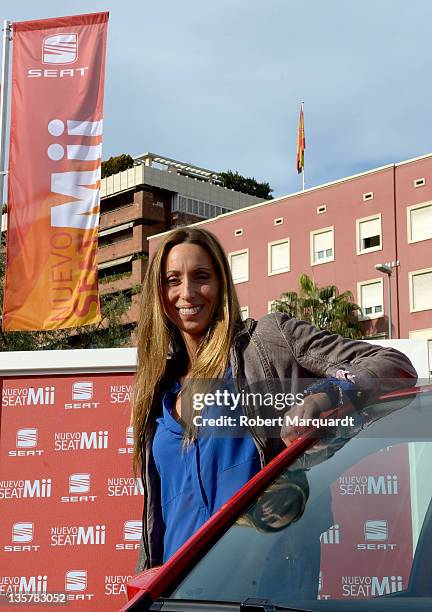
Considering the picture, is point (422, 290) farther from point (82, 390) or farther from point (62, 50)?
point (82, 390)

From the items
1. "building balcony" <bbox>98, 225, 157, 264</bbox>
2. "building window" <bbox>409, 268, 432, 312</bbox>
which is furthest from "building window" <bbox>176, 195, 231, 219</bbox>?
"building window" <bbox>409, 268, 432, 312</bbox>

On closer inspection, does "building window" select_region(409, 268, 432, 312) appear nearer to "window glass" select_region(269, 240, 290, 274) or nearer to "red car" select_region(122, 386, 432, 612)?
"window glass" select_region(269, 240, 290, 274)

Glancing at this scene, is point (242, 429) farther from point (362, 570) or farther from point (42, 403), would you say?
point (42, 403)

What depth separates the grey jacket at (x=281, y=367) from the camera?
214cm

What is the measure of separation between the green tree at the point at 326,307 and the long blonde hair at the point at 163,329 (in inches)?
1799

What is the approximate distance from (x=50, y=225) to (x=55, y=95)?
1591 mm

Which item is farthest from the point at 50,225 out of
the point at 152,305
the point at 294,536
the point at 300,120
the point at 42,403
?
the point at 300,120

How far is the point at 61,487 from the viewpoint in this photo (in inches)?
198

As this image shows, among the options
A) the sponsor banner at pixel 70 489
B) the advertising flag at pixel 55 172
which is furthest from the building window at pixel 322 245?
the sponsor banner at pixel 70 489

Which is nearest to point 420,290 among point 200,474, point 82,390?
point 82,390

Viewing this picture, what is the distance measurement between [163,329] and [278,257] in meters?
51.1

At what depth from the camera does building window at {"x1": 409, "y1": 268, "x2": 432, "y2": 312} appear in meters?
45.2

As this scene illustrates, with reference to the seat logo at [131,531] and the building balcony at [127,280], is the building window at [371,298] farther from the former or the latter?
the seat logo at [131,531]

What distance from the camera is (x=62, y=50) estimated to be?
10.5 meters
